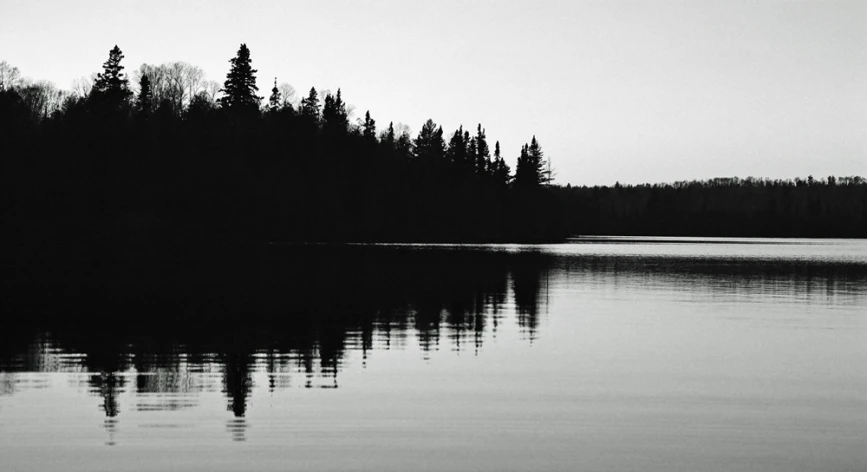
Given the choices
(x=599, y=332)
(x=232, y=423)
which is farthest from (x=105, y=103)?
(x=232, y=423)

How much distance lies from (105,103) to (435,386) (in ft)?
383

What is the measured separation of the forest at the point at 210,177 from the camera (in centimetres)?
9806

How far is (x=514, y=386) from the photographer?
19656 mm

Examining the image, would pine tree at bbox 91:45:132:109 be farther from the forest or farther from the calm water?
the calm water

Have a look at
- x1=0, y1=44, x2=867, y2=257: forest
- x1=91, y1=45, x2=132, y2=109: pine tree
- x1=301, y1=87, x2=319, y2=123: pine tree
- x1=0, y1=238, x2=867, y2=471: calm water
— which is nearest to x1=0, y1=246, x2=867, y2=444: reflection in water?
x1=0, y1=238, x2=867, y2=471: calm water

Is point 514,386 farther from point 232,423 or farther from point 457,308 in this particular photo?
point 457,308

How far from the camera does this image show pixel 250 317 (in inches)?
1233

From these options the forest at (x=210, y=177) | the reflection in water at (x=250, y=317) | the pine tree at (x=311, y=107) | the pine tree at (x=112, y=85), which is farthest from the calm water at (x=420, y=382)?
the pine tree at (x=311, y=107)

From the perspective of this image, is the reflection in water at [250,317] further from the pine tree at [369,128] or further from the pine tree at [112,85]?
the pine tree at [369,128]

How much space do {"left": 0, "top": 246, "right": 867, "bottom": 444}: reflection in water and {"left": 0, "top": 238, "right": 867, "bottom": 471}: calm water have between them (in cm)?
14

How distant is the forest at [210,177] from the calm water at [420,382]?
5072cm

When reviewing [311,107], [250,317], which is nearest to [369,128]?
[311,107]

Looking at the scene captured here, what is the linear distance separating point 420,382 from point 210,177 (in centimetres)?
11468

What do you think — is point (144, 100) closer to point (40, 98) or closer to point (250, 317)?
point (40, 98)
